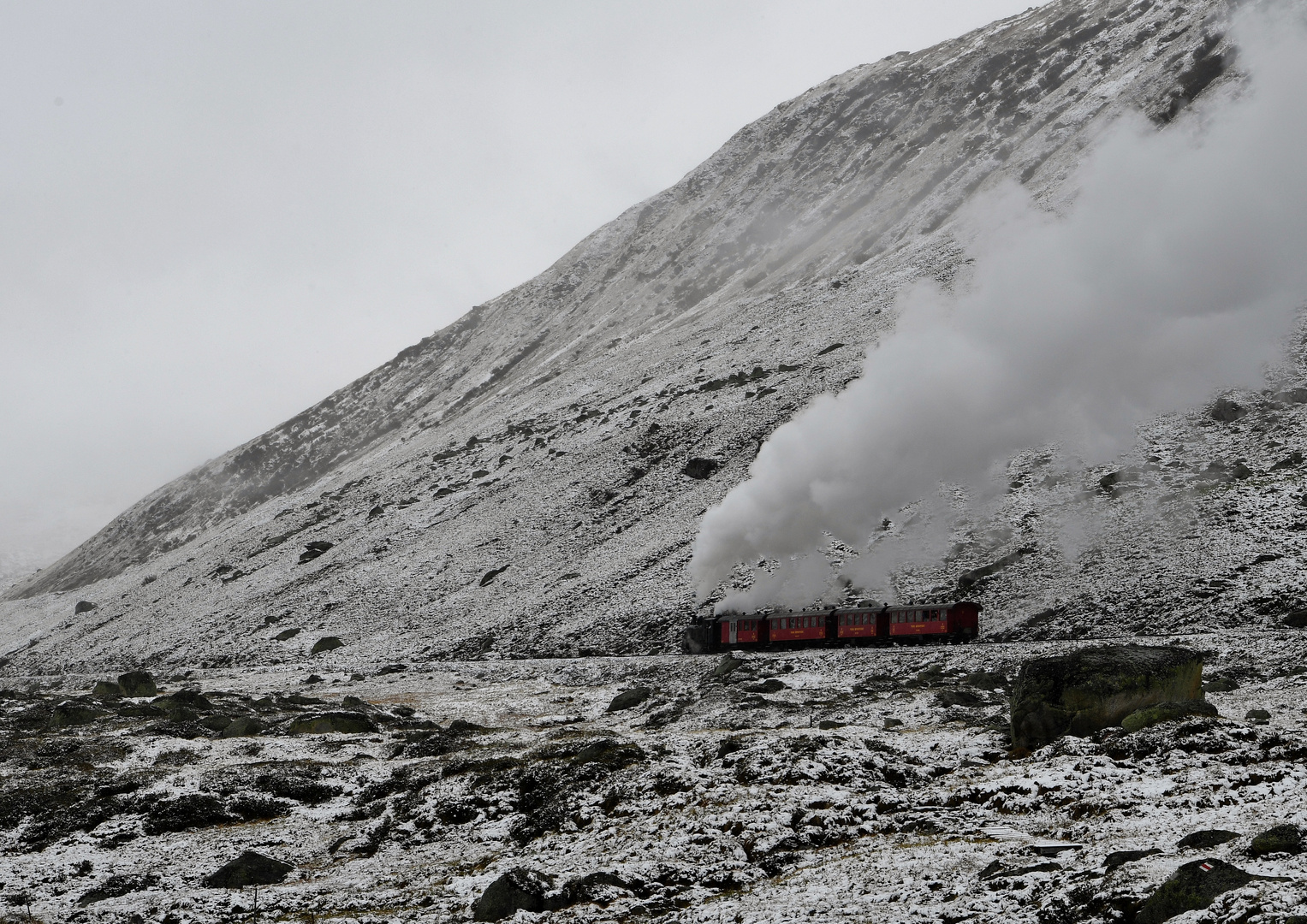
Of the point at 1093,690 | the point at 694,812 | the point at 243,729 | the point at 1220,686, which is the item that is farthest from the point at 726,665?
the point at 694,812

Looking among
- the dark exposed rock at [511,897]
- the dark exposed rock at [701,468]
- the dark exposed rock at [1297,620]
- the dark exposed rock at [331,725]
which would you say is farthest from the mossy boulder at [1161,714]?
the dark exposed rock at [701,468]

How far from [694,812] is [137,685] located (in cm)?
3786

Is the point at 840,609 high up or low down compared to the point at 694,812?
down

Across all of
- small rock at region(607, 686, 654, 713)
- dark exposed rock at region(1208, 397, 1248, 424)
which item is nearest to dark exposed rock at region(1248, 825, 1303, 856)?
small rock at region(607, 686, 654, 713)

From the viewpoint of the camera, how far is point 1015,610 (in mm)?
43844

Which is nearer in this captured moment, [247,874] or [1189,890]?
[1189,890]

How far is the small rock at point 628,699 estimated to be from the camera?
35.3 metres

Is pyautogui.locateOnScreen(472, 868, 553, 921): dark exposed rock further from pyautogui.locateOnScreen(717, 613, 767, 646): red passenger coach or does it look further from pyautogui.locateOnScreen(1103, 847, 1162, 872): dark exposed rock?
pyautogui.locateOnScreen(717, 613, 767, 646): red passenger coach

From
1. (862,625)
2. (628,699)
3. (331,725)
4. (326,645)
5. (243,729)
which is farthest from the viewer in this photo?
(326,645)

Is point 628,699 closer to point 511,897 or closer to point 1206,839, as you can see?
point 511,897

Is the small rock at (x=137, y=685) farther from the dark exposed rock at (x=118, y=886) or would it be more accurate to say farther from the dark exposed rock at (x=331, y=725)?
the dark exposed rock at (x=118, y=886)

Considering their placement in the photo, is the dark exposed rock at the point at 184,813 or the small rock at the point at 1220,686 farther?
the small rock at the point at 1220,686

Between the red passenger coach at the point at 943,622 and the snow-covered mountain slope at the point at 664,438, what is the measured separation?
80.4 inches

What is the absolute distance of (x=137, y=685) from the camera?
46.0 m
